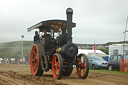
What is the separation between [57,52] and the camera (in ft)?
33.0

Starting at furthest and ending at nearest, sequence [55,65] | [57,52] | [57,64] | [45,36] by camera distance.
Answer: [45,36], [57,52], [55,65], [57,64]

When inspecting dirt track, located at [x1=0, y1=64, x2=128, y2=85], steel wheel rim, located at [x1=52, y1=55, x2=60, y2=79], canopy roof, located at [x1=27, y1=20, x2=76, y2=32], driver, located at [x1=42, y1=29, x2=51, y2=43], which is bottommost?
dirt track, located at [x1=0, y1=64, x2=128, y2=85]

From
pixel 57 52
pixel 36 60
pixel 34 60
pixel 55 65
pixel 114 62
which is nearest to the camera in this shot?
pixel 55 65

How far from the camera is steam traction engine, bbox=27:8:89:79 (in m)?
9.41

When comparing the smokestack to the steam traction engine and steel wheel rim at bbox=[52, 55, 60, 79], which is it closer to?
the steam traction engine

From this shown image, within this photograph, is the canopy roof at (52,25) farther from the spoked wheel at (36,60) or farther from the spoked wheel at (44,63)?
the spoked wheel at (44,63)

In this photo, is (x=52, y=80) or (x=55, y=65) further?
(x=55, y=65)

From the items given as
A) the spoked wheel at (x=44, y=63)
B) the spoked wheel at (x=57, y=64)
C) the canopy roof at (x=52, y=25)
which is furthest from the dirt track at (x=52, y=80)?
the canopy roof at (x=52, y=25)

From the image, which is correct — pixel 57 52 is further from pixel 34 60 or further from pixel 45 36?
pixel 34 60

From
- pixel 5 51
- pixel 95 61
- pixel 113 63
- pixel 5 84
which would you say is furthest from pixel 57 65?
pixel 5 51

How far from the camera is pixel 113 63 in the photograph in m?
17.1

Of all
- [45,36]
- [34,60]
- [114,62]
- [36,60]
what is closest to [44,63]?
[36,60]

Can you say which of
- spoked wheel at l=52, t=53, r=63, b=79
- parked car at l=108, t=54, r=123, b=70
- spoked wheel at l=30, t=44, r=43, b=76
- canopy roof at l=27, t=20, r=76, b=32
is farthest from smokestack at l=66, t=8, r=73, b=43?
parked car at l=108, t=54, r=123, b=70

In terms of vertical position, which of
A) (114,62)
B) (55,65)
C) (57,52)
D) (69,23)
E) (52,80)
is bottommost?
(52,80)
